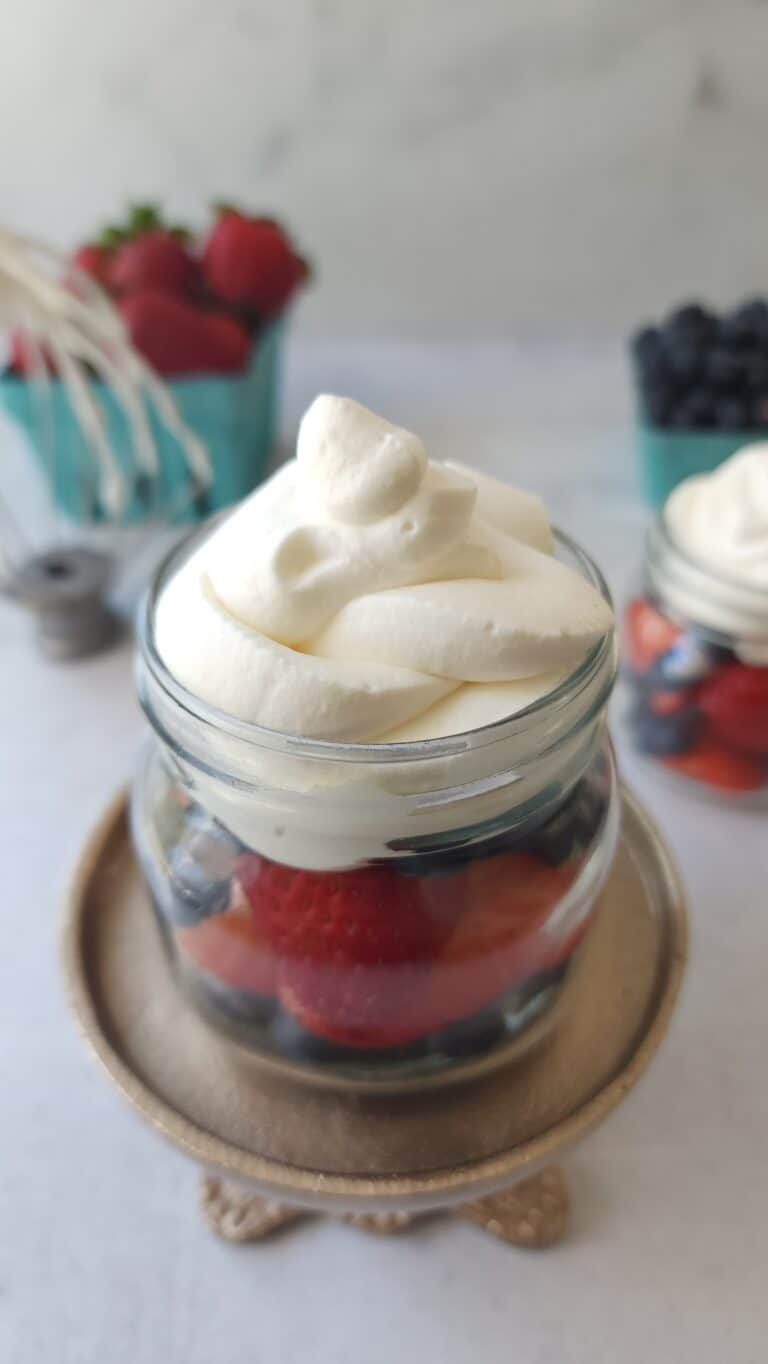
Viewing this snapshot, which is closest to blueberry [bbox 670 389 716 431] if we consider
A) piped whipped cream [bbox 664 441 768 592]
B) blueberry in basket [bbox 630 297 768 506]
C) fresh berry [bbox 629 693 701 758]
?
blueberry in basket [bbox 630 297 768 506]

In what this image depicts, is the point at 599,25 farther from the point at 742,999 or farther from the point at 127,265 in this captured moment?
the point at 742,999

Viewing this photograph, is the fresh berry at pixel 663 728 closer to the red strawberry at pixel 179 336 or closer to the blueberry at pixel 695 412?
the blueberry at pixel 695 412

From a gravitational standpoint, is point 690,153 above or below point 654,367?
above

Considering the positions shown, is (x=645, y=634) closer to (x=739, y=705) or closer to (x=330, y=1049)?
(x=739, y=705)

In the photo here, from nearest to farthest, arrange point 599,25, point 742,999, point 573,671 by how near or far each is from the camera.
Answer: point 573,671, point 742,999, point 599,25

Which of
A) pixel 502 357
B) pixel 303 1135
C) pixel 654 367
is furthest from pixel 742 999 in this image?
pixel 502 357

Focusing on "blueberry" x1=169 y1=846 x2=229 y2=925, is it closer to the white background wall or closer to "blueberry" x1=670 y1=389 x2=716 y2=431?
"blueberry" x1=670 y1=389 x2=716 y2=431
